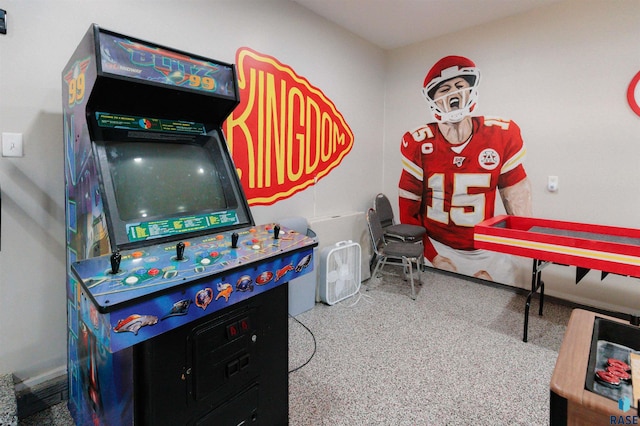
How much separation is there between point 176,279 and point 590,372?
4.12 feet

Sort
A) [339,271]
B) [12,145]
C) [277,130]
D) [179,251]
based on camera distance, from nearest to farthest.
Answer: [179,251], [12,145], [277,130], [339,271]

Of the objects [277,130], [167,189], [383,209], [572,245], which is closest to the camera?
[167,189]

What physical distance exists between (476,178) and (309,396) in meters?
2.93

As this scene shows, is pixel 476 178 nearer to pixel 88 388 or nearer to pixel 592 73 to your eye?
pixel 592 73

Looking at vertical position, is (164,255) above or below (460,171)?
below

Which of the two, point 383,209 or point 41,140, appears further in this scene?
point 383,209

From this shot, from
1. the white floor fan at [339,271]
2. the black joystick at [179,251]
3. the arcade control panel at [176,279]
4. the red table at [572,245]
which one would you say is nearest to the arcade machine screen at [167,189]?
the arcade control panel at [176,279]

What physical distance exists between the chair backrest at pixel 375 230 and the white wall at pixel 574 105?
5.10ft

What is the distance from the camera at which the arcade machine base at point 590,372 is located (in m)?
0.80

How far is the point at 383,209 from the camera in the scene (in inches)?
157

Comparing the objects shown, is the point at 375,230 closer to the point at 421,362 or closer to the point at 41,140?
the point at 421,362

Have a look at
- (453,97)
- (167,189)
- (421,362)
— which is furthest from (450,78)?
(167,189)

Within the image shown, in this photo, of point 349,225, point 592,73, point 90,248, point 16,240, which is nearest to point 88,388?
point 90,248

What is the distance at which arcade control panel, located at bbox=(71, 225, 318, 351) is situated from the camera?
86 centimetres
